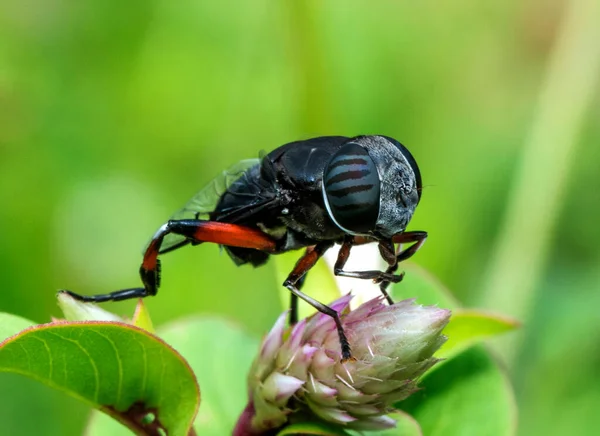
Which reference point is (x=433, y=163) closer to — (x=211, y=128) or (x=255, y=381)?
(x=211, y=128)

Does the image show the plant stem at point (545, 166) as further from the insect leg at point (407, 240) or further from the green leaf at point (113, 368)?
the green leaf at point (113, 368)

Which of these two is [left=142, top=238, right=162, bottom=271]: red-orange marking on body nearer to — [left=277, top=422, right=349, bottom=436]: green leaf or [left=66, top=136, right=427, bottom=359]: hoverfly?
[left=66, top=136, right=427, bottom=359]: hoverfly

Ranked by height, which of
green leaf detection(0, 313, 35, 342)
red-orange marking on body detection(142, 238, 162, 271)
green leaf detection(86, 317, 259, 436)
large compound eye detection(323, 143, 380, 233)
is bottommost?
green leaf detection(86, 317, 259, 436)

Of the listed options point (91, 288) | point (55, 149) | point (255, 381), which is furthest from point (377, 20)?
point (255, 381)

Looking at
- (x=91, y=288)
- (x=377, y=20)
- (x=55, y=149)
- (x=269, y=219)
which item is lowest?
(x=91, y=288)

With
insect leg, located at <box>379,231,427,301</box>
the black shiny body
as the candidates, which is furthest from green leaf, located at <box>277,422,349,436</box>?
the black shiny body

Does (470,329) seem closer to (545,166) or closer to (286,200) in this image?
(286,200)

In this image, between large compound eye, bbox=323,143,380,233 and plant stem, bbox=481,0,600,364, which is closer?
large compound eye, bbox=323,143,380,233

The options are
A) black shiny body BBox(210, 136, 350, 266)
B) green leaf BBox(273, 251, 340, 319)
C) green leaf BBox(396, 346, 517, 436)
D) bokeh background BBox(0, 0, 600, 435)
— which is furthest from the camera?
bokeh background BBox(0, 0, 600, 435)
